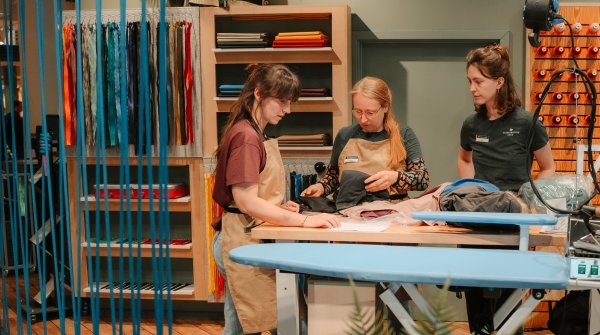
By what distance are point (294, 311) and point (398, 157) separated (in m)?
0.94

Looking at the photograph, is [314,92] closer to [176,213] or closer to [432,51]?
[432,51]

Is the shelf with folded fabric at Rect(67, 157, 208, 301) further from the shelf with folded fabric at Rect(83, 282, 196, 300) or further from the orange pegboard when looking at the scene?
the orange pegboard

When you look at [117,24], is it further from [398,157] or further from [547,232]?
[547,232]

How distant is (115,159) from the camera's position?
449 cm

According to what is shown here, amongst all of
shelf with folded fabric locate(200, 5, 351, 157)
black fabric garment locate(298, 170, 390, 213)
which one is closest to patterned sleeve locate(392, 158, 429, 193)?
black fabric garment locate(298, 170, 390, 213)

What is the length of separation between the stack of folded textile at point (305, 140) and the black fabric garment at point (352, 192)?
1237 mm

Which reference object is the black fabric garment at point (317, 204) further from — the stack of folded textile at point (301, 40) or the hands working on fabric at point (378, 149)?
the stack of folded textile at point (301, 40)

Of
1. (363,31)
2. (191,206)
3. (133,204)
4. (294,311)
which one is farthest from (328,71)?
(294,311)

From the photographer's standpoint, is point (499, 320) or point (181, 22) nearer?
point (499, 320)

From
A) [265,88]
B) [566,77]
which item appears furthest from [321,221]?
[566,77]

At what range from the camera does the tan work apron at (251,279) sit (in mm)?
2746

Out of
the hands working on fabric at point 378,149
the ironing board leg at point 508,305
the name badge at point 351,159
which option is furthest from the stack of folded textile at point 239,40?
the ironing board leg at point 508,305

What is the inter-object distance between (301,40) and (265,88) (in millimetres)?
1550

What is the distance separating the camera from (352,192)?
301cm
